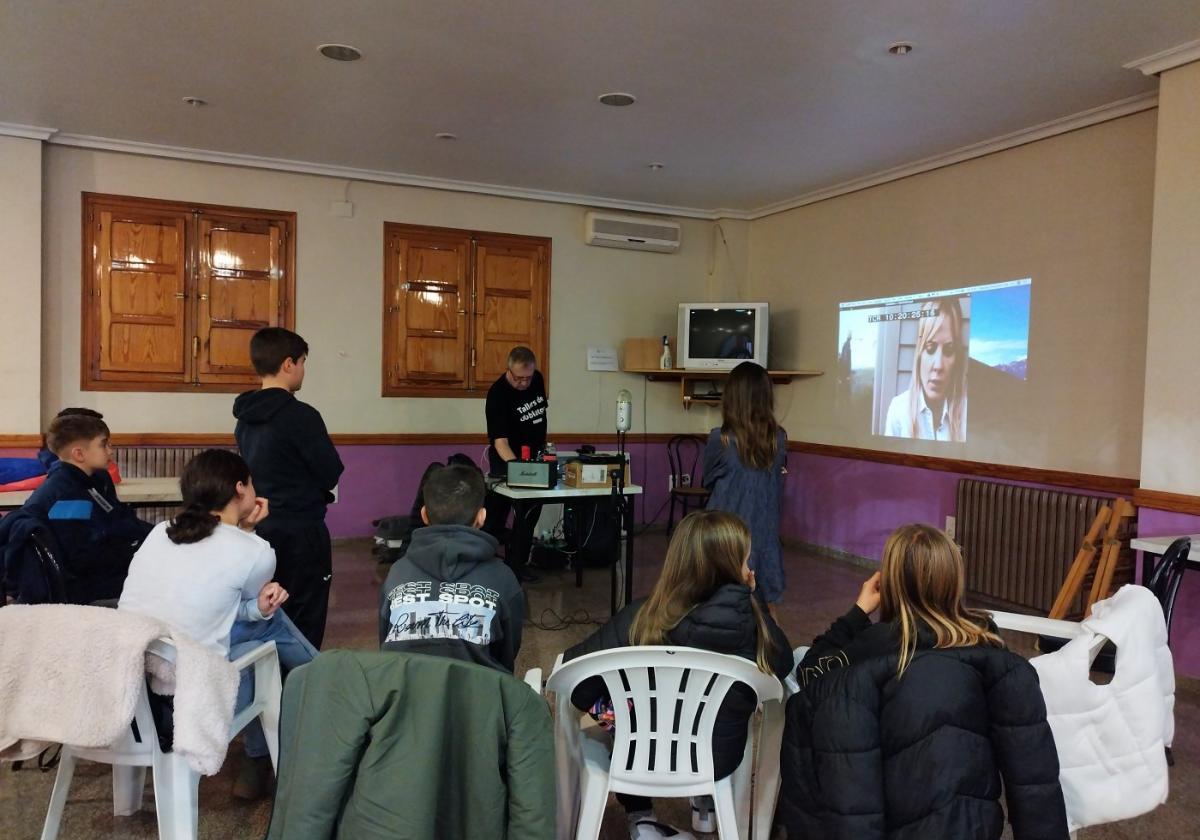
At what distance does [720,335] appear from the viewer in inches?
265

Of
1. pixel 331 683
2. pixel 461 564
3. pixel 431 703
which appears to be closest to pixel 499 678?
pixel 431 703

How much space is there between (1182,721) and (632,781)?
8.82ft

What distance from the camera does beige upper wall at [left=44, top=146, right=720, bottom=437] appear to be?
5.51 metres

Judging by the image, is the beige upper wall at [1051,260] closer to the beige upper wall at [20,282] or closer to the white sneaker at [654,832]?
the white sneaker at [654,832]

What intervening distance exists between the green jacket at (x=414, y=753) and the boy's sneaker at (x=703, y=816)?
101 centimetres

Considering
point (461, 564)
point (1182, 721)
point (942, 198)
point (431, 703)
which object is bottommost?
point (1182, 721)

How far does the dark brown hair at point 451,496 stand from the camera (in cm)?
198

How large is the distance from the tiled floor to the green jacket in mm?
985

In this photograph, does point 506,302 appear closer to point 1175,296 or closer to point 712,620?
point 1175,296

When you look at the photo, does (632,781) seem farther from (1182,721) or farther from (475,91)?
(475,91)

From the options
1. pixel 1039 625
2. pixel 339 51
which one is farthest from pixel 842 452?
pixel 339 51

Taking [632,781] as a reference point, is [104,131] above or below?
above

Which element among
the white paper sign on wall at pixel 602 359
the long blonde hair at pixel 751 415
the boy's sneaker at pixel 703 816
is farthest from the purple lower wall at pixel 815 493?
the boy's sneaker at pixel 703 816

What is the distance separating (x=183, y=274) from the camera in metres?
5.76
